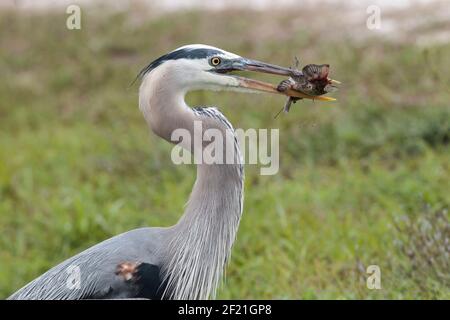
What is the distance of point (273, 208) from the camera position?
20.8 ft

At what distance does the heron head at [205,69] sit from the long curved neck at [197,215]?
48 millimetres

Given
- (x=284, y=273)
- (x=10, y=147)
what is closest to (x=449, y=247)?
(x=284, y=273)

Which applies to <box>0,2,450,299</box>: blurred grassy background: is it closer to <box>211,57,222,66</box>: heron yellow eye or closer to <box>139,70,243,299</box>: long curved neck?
<box>139,70,243,299</box>: long curved neck

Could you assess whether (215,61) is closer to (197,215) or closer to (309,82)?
(309,82)

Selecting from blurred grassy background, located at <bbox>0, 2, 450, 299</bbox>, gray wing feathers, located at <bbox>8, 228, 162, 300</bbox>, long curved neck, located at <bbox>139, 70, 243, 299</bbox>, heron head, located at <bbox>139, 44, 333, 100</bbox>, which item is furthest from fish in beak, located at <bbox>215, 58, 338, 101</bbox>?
blurred grassy background, located at <bbox>0, 2, 450, 299</bbox>

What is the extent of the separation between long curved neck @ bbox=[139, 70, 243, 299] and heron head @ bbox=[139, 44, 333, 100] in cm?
5

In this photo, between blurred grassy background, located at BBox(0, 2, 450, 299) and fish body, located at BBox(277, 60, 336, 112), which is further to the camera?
blurred grassy background, located at BBox(0, 2, 450, 299)

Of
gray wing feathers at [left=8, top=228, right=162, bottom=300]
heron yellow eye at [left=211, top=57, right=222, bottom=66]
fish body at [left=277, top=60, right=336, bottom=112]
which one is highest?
heron yellow eye at [left=211, top=57, right=222, bottom=66]

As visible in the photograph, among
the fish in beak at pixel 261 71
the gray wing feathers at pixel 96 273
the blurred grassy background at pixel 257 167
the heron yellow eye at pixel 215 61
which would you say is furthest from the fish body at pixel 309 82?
the blurred grassy background at pixel 257 167

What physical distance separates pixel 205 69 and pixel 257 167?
11.0 feet

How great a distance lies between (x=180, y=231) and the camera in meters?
3.94

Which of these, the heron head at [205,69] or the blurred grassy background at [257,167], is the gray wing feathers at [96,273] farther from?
the blurred grassy background at [257,167]

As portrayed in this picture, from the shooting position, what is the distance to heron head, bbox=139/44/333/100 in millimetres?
3785
